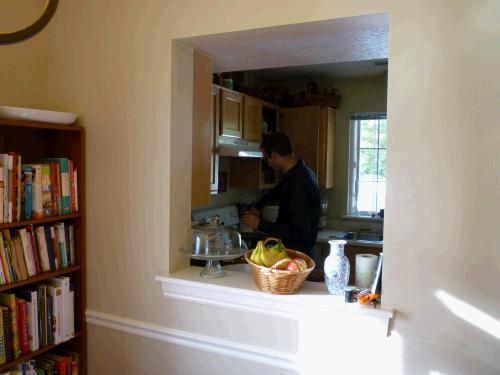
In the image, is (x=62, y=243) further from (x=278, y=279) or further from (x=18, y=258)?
(x=278, y=279)

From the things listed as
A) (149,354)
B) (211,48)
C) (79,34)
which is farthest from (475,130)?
(79,34)

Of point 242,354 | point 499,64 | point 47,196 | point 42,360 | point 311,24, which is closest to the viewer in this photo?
point 499,64

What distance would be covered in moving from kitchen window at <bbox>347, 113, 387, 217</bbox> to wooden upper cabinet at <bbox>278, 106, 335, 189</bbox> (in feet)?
1.26

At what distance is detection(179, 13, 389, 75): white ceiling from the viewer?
1.61 meters

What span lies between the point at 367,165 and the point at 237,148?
6.65ft

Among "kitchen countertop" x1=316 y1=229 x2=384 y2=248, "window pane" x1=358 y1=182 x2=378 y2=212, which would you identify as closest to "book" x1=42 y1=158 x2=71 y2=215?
"kitchen countertop" x1=316 y1=229 x2=384 y2=248

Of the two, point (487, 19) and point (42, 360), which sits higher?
point (487, 19)

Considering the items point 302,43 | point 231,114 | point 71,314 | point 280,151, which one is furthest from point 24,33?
point 231,114

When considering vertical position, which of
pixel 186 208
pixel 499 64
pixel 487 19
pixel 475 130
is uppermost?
pixel 487 19

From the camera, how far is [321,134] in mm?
4207

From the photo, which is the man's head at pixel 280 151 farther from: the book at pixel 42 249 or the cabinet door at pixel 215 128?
the book at pixel 42 249

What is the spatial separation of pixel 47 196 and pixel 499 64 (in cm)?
180

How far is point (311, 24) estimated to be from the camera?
1592mm

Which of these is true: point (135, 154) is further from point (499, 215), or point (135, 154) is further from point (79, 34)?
point (499, 215)
